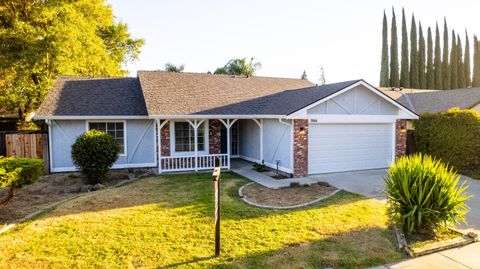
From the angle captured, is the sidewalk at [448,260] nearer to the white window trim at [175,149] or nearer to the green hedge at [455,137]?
the green hedge at [455,137]

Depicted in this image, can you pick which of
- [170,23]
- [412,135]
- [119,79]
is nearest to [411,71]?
[412,135]

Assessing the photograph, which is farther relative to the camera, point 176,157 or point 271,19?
point 271,19

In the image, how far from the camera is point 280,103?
13.8 meters

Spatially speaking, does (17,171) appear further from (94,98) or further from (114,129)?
(94,98)

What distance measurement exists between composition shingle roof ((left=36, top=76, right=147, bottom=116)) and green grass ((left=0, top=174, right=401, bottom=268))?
576cm

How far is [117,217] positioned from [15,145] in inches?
371

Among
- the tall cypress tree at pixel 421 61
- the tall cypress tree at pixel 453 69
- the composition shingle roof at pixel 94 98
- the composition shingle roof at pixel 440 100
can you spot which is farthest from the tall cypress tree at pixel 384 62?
the composition shingle roof at pixel 94 98

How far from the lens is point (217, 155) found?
44.5 ft

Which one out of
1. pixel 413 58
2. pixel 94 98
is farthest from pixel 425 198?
pixel 413 58

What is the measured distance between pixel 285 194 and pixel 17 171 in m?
7.04

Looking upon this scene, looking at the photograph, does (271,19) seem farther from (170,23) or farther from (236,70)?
(236,70)

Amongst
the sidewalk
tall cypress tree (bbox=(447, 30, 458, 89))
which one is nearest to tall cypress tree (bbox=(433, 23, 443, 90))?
tall cypress tree (bbox=(447, 30, 458, 89))

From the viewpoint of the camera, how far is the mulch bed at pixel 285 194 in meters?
8.52

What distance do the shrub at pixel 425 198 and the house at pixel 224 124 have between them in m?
5.32
